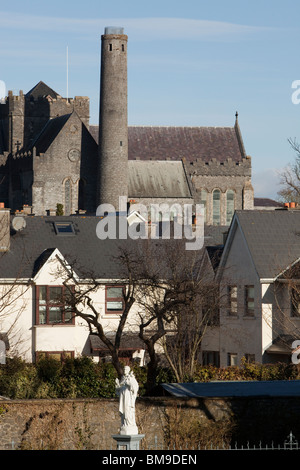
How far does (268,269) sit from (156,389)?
12329 mm

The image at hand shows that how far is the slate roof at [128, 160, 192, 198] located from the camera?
94.3 metres

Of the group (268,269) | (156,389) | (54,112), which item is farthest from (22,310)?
(54,112)

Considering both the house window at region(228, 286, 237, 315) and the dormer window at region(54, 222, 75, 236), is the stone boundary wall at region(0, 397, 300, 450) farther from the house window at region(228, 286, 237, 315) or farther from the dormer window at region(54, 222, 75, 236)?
the dormer window at region(54, 222, 75, 236)

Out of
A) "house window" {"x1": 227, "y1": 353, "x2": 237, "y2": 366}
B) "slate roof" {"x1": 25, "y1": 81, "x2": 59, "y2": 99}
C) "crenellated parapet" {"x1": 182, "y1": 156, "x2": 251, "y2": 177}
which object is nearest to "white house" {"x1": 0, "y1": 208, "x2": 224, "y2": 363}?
"house window" {"x1": 227, "y1": 353, "x2": 237, "y2": 366}

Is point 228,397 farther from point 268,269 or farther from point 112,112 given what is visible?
point 112,112

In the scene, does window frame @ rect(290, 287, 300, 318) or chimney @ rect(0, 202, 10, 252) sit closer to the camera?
window frame @ rect(290, 287, 300, 318)

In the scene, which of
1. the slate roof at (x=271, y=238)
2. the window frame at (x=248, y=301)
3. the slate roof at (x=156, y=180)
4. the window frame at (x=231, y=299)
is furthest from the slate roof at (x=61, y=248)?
the slate roof at (x=156, y=180)

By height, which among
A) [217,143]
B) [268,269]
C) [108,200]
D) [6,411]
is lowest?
[6,411]

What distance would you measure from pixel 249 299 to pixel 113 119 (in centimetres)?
4714

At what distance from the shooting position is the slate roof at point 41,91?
350 feet

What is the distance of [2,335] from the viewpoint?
45.4 m

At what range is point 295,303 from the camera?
42.6m

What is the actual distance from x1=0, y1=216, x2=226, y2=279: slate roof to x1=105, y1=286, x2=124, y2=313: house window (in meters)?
0.56

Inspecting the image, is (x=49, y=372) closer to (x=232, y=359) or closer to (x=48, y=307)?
(x=48, y=307)
